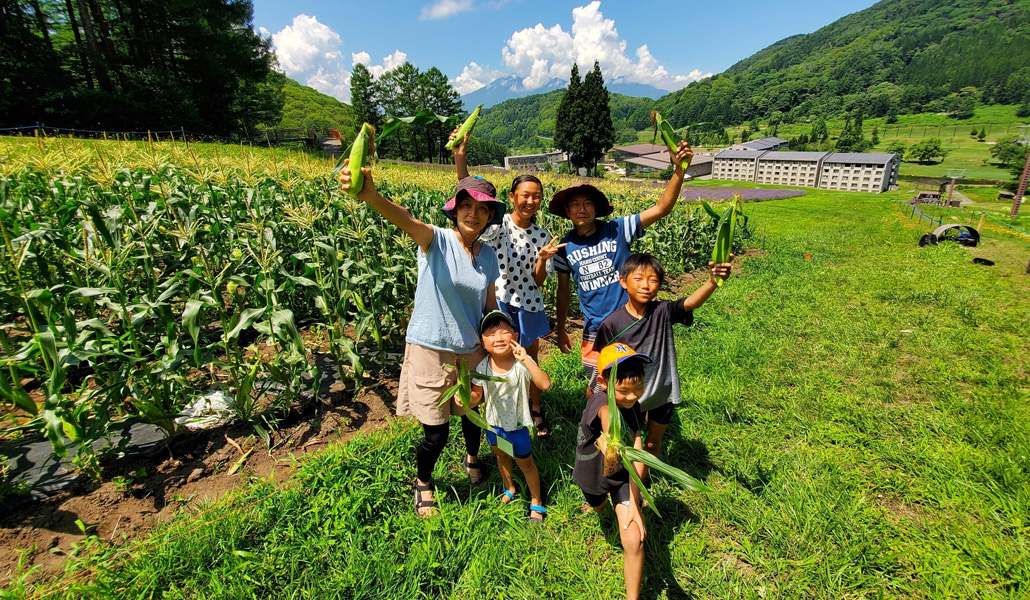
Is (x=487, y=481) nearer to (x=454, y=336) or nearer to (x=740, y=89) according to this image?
(x=454, y=336)

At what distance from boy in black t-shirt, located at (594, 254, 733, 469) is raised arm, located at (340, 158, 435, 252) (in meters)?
1.38

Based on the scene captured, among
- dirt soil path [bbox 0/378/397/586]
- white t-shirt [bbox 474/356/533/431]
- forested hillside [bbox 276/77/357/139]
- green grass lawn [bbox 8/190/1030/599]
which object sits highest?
forested hillside [bbox 276/77/357/139]

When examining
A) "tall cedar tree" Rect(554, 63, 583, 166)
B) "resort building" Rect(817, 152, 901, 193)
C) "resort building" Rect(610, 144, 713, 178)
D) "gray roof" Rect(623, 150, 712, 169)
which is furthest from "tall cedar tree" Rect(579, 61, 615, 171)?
"resort building" Rect(817, 152, 901, 193)

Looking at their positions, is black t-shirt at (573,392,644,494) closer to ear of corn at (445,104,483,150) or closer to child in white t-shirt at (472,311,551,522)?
child in white t-shirt at (472,311,551,522)

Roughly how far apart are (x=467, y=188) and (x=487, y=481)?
2.29m

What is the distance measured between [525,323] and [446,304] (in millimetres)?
970

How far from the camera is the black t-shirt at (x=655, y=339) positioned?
8.89 ft

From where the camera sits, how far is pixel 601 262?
318 cm

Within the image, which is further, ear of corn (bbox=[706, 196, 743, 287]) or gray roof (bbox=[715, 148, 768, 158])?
gray roof (bbox=[715, 148, 768, 158])

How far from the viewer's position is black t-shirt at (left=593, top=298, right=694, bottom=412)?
8.89ft

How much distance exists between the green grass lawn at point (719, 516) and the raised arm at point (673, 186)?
81.8 inches

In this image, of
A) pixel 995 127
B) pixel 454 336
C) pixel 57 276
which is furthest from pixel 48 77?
pixel 995 127

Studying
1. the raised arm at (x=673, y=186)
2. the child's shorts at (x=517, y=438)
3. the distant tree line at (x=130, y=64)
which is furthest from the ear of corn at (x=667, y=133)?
the distant tree line at (x=130, y=64)

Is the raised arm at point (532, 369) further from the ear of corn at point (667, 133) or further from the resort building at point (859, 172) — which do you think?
the resort building at point (859, 172)
